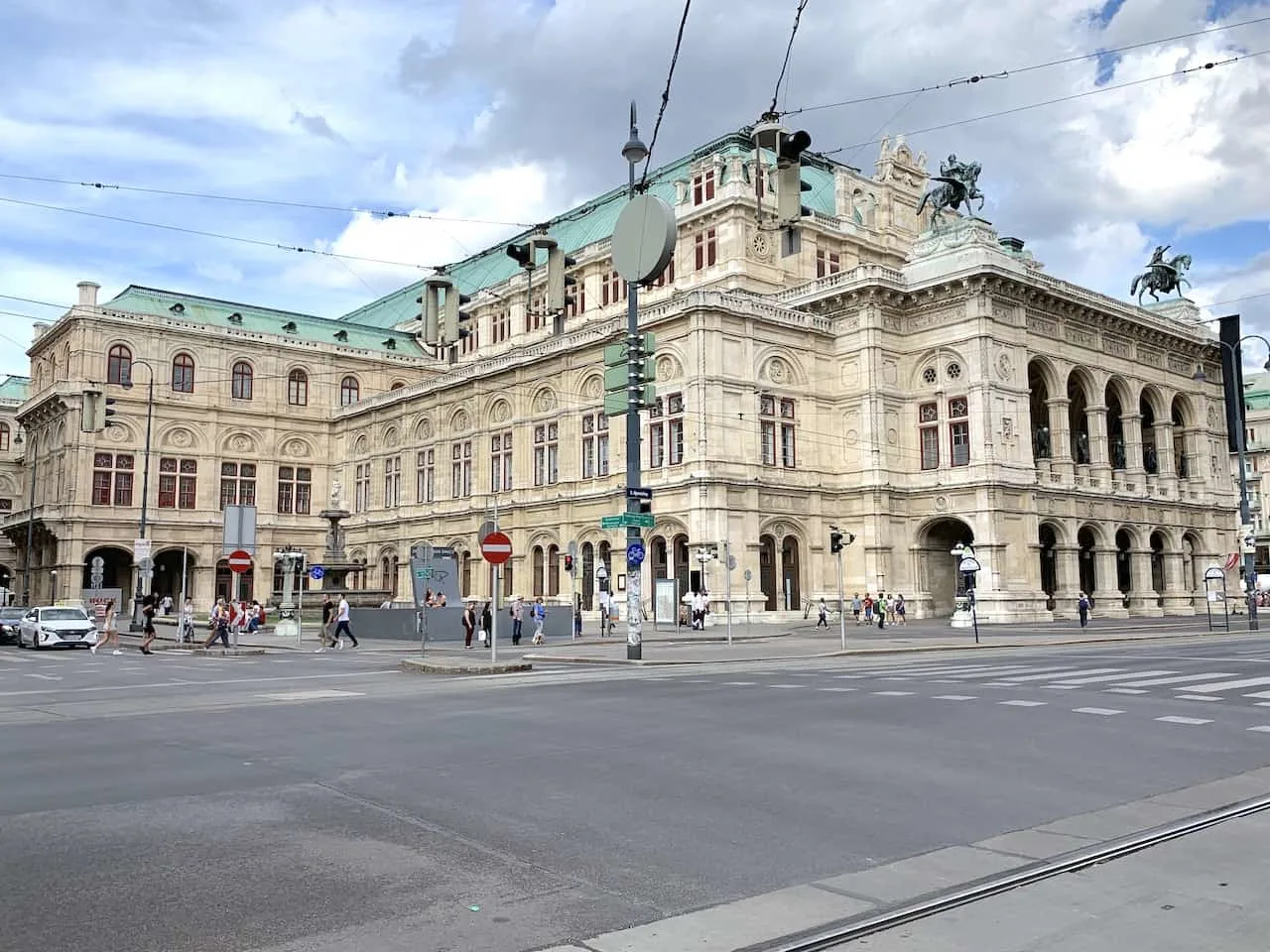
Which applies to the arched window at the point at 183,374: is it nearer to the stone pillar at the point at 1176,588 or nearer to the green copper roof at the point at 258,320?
the green copper roof at the point at 258,320

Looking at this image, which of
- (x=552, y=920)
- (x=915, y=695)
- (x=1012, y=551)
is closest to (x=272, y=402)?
(x=1012, y=551)

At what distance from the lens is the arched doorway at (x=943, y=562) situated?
52.7 m

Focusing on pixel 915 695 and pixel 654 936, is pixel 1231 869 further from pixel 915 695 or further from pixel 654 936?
pixel 915 695

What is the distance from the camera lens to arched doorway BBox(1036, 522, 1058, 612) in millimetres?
52219

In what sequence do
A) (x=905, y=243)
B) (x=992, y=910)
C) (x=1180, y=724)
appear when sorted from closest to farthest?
(x=992, y=910), (x=1180, y=724), (x=905, y=243)

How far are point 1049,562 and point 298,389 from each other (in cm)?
5371

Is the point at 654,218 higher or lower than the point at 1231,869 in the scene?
higher

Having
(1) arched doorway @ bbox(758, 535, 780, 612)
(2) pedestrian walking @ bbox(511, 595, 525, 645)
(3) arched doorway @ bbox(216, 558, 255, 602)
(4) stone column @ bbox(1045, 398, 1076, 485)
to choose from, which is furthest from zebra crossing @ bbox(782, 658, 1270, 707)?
(3) arched doorway @ bbox(216, 558, 255, 602)

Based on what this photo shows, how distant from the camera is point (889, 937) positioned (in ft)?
16.8

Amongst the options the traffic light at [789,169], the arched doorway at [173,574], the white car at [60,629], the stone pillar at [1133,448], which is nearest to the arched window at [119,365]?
Answer: the arched doorway at [173,574]

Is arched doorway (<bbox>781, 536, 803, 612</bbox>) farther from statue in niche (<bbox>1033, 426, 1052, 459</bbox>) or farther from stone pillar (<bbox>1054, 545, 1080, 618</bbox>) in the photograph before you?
statue in niche (<bbox>1033, 426, 1052, 459</bbox>)

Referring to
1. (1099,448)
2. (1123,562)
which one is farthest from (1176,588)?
(1099,448)

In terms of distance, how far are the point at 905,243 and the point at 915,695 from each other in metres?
54.1

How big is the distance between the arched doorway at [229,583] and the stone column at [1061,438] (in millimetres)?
53939
